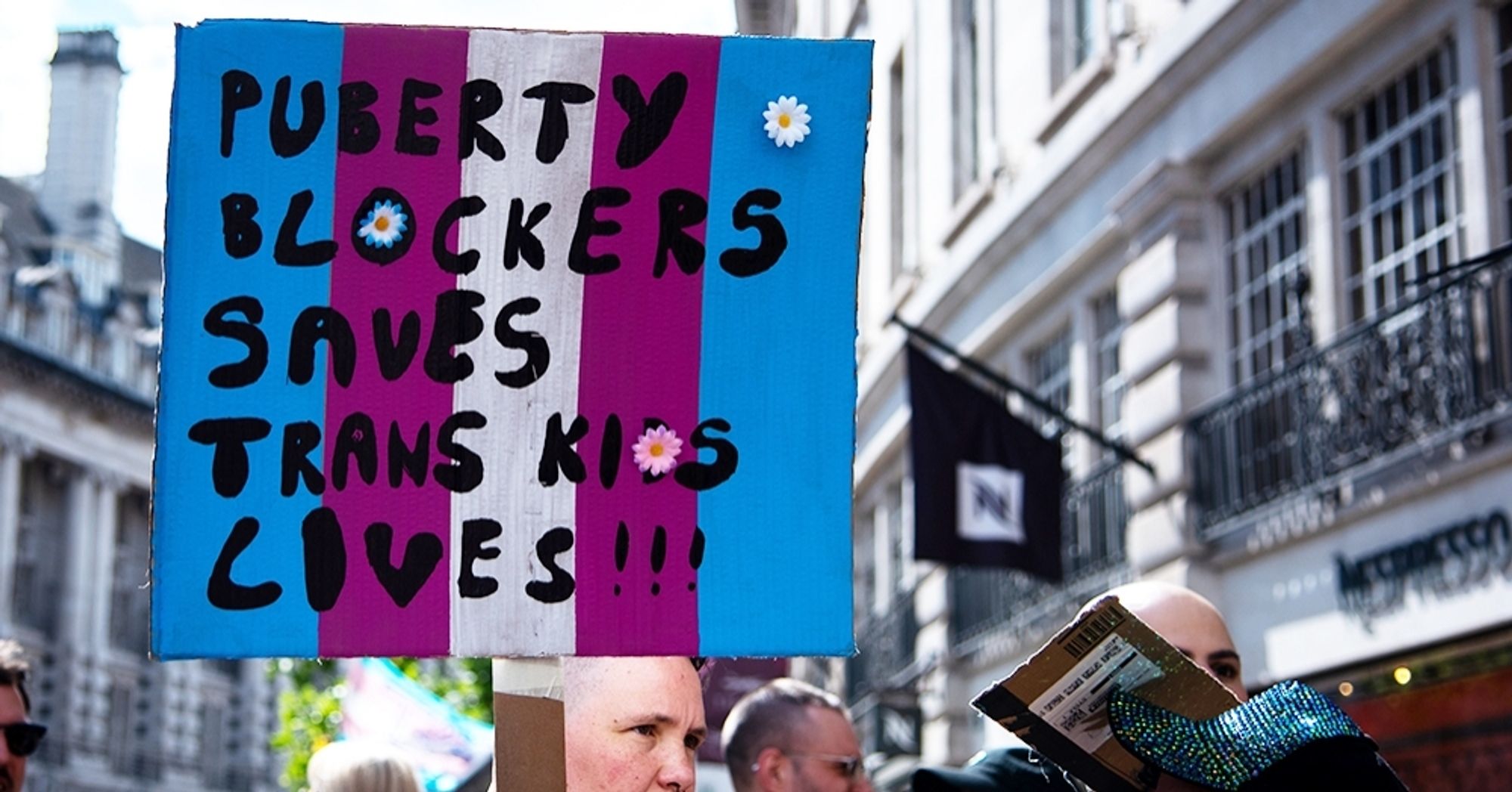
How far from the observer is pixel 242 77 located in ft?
15.4

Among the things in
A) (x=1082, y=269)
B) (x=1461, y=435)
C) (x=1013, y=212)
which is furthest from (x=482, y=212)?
(x=1013, y=212)

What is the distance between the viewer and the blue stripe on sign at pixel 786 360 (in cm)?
454

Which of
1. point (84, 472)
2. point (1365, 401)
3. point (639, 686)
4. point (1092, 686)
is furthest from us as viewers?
point (84, 472)

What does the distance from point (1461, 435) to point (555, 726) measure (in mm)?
7904

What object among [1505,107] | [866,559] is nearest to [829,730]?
[1505,107]

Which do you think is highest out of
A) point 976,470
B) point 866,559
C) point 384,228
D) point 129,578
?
point 129,578

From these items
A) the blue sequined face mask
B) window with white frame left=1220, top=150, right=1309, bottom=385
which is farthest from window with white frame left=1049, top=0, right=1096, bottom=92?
the blue sequined face mask

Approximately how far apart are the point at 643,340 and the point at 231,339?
77cm

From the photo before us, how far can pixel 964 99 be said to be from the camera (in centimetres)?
2150

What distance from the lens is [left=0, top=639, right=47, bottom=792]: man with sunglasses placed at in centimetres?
605

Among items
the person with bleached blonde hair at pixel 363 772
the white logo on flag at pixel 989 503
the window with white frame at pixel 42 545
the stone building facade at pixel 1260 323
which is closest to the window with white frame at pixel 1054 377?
the stone building facade at pixel 1260 323

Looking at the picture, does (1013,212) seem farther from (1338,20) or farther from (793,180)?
(793,180)

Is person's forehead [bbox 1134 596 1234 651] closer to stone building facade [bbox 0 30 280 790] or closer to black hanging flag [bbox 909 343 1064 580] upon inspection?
black hanging flag [bbox 909 343 1064 580]

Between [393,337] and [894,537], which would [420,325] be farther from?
[894,537]
